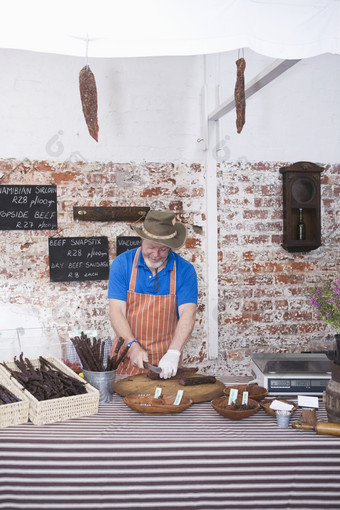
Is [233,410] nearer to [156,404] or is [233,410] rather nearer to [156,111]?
[156,404]

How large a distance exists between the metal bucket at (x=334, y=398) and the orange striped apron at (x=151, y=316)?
157 centimetres

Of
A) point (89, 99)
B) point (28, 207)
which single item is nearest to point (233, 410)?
point (89, 99)

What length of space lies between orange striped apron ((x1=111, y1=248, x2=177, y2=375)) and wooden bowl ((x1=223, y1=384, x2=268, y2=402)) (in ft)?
3.45

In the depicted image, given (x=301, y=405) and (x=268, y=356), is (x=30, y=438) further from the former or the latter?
(x=268, y=356)

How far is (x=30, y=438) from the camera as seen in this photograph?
6.17ft

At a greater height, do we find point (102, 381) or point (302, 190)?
point (302, 190)

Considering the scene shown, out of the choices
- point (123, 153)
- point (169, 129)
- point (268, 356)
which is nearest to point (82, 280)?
point (123, 153)

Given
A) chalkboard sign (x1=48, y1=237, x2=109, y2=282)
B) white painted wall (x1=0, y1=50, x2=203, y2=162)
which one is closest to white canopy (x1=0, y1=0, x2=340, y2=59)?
white painted wall (x1=0, y1=50, x2=203, y2=162)

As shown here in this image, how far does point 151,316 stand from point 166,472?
1.67m

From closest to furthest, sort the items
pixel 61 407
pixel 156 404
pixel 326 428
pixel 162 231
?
pixel 326 428 → pixel 61 407 → pixel 156 404 → pixel 162 231

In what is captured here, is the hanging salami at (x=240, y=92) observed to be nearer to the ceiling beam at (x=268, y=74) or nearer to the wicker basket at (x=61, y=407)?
the ceiling beam at (x=268, y=74)

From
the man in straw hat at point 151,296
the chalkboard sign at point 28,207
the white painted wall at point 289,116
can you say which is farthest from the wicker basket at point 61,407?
the white painted wall at point 289,116

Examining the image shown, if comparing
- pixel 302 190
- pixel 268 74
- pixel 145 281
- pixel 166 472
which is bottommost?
pixel 166 472

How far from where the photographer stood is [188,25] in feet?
7.05
